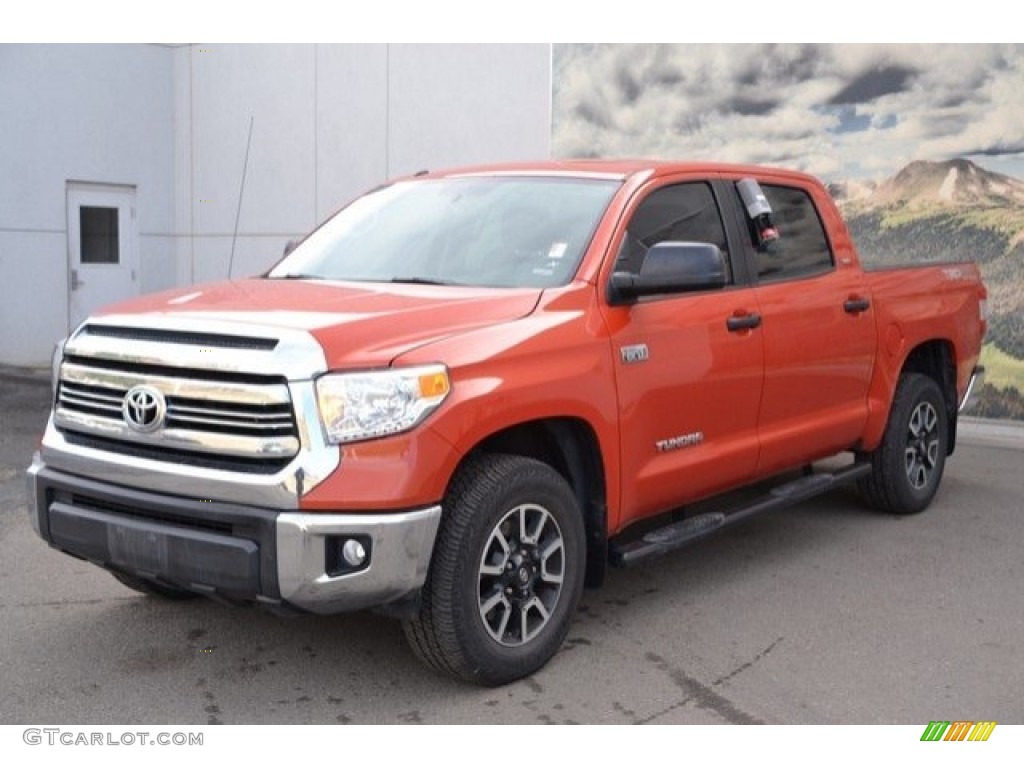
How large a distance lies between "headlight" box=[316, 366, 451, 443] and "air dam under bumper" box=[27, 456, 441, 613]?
0.28m

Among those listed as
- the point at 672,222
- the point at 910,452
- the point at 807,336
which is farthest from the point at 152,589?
the point at 910,452

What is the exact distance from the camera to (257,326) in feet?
13.1

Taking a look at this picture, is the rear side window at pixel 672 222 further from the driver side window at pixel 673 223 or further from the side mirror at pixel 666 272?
the side mirror at pixel 666 272

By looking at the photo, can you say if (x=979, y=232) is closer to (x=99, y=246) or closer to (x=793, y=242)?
(x=793, y=242)

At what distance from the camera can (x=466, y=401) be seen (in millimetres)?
4031

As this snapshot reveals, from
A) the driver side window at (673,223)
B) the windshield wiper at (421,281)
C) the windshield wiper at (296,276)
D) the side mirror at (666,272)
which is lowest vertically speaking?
the windshield wiper at (296,276)

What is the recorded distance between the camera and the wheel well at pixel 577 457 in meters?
4.55

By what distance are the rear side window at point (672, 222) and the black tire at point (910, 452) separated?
184 centimetres

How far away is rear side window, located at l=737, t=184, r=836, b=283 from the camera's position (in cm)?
577

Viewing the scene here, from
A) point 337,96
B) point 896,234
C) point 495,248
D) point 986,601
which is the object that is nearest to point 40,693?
point 495,248

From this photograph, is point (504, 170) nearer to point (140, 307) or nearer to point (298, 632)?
point (140, 307)
